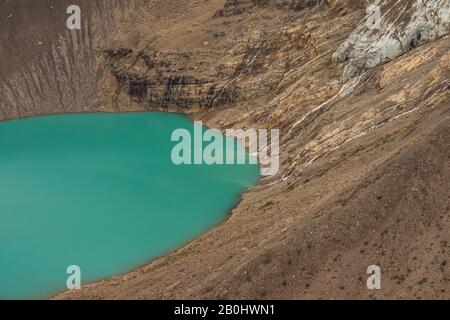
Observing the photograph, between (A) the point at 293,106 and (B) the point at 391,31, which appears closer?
(B) the point at 391,31

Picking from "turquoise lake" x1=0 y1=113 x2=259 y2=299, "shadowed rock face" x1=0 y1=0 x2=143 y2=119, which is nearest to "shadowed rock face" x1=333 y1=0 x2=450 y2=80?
"turquoise lake" x1=0 y1=113 x2=259 y2=299

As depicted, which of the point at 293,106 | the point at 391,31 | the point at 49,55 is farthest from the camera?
the point at 49,55

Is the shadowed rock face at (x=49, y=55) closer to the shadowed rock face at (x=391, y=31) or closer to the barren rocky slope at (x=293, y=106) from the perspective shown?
the barren rocky slope at (x=293, y=106)

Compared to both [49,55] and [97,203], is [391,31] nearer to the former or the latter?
[97,203]

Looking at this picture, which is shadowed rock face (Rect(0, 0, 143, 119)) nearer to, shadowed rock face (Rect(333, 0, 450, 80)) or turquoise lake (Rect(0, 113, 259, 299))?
turquoise lake (Rect(0, 113, 259, 299))

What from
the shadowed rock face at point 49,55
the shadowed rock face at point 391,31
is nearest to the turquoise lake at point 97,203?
the shadowed rock face at point 391,31

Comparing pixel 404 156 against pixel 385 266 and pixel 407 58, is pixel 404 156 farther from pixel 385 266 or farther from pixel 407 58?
pixel 407 58

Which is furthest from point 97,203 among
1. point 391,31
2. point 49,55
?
point 49,55
